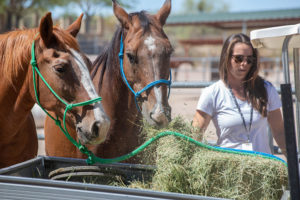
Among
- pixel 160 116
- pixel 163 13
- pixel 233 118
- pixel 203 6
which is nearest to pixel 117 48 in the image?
pixel 163 13

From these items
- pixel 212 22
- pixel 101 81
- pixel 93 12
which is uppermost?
pixel 93 12

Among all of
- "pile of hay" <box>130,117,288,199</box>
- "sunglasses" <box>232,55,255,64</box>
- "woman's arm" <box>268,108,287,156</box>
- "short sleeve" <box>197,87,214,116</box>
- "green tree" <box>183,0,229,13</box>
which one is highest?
"green tree" <box>183,0,229,13</box>

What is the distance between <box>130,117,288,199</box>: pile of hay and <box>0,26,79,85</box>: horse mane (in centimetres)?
102

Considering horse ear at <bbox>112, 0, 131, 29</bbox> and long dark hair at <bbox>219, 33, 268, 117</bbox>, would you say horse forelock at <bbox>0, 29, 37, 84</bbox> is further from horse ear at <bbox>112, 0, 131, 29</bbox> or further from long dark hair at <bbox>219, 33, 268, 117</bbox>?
long dark hair at <bbox>219, 33, 268, 117</bbox>

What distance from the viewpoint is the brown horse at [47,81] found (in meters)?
1.98

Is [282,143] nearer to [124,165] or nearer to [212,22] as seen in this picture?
[124,165]

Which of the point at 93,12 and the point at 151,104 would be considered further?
the point at 93,12

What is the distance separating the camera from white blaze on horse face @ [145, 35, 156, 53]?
241cm

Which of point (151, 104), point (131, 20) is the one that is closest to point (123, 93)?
point (151, 104)

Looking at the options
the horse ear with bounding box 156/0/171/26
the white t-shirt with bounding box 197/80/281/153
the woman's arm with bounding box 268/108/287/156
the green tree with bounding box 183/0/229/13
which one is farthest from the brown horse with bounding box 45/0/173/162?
the green tree with bounding box 183/0/229/13

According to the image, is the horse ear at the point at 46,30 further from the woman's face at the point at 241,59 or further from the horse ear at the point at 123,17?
the woman's face at the point at 241,59

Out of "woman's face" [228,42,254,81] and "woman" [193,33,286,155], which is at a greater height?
"woman's face" [228,42,254,81]

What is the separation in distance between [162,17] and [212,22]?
21.3 m

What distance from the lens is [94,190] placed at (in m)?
1.55
